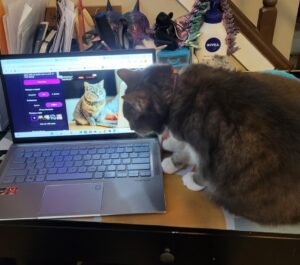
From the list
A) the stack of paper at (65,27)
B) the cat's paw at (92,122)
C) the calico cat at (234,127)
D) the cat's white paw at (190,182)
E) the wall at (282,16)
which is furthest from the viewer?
the wall at (282,16)

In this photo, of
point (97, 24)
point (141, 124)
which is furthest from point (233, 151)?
point (97, 24)

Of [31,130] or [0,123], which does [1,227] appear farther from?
[0,123]

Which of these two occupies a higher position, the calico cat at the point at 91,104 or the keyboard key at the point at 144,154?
the calico cat at the point at 91,104

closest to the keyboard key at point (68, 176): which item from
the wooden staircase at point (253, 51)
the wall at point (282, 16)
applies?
the wooden staircase at point (253, 51)

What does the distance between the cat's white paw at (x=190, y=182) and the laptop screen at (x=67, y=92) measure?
0.21 meters

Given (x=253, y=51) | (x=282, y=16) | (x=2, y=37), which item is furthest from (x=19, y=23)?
(x=282, y=16)

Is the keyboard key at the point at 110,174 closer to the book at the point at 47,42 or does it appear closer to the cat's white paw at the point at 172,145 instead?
the cat's white paw at the point at 172,145

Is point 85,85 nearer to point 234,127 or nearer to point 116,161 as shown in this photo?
point 116,161

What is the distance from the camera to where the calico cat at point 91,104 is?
95 cm

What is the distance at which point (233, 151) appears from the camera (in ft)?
2.51

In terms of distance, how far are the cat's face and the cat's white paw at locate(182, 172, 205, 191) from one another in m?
0.14

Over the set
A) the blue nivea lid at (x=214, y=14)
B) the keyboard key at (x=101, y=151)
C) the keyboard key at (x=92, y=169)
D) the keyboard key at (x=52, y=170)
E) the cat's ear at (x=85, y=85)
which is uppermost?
the blue nivea lid at (x=214, y=14)

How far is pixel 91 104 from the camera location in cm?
96

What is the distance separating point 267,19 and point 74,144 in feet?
3.17
